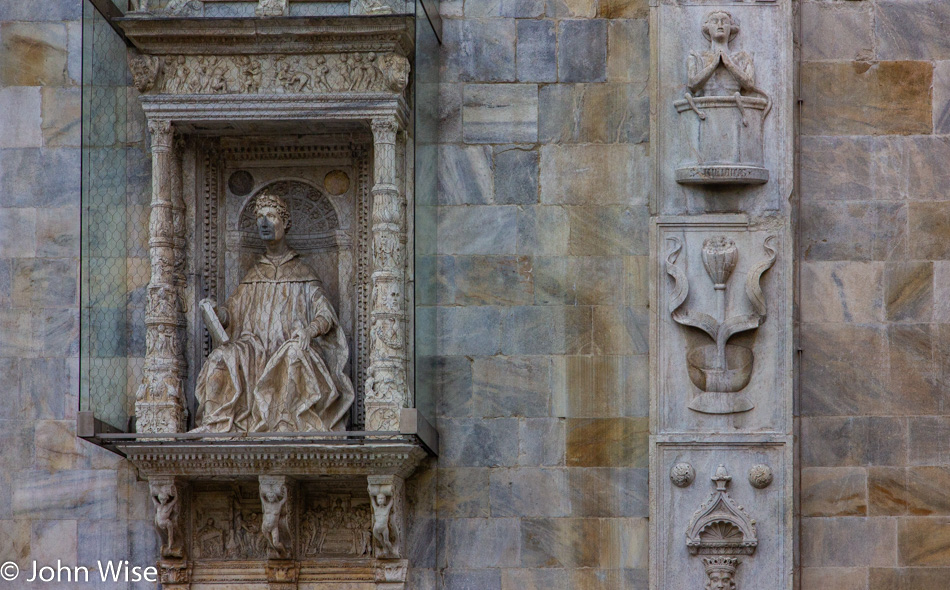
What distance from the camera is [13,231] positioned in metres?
13.3

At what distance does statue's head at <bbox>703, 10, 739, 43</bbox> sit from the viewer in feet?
42.4

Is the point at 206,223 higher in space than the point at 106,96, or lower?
lower

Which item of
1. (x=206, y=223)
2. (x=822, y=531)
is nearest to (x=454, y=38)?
(x=206, y=223)

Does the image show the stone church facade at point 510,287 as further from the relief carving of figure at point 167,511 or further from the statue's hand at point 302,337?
the statue's hand at point 302,337

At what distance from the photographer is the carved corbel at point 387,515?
12547mm

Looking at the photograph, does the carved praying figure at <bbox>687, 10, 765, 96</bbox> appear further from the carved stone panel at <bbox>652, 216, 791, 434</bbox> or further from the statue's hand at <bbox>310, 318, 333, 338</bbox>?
the statue's hand at <bbox>310, 318, 333, 338</bbox>

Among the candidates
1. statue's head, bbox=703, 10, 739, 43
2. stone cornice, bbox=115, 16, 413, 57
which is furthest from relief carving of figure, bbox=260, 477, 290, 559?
statue's head, bbox=703, 10, 739, 43

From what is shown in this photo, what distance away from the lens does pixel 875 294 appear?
13.0 meters

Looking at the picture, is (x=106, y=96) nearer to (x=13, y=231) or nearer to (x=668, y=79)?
(x=13, y=231)

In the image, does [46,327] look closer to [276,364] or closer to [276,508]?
[276,364]

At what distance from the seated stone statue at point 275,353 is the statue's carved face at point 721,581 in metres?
2.71

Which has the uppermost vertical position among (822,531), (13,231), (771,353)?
(13,231)

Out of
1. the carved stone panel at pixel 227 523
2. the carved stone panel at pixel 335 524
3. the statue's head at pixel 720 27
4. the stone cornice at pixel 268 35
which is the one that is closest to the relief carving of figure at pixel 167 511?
the carved stone panel at pixel 227 523

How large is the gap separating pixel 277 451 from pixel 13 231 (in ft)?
8.55
